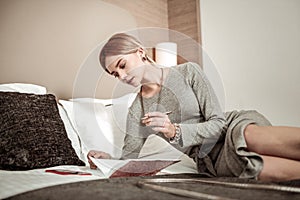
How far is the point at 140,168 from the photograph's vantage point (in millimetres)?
1124

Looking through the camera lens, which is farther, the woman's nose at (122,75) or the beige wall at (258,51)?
Answer: the beige wall at (258,51)

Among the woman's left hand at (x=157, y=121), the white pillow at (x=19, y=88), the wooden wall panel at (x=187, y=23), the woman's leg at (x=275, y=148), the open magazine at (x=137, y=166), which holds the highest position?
the wooden wall panel at (x=187, y=23)

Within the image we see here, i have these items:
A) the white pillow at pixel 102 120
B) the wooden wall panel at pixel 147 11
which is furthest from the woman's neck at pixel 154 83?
the wooden wall panel at pixel 147 11

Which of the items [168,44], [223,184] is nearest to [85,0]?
[168,44]

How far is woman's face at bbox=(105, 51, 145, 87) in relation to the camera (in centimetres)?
132

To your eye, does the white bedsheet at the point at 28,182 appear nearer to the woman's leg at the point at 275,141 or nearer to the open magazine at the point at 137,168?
the open magazine at the point at 137,168

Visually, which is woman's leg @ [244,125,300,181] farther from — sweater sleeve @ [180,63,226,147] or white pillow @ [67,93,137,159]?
white pillow @ [67,93,137,159]

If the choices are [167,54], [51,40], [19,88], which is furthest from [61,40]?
[167,54]

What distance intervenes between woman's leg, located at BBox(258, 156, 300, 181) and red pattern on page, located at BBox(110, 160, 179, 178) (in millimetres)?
321

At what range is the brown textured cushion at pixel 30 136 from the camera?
131cm

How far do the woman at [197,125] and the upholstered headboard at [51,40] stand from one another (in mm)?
339

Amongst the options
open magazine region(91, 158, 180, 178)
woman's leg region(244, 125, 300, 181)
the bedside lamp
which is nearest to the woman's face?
open magazine region(91, 158, 180, 178)

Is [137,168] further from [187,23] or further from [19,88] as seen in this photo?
[187,23]

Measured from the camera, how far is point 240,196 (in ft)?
2.34
